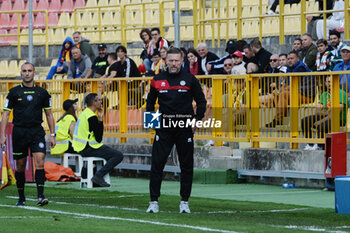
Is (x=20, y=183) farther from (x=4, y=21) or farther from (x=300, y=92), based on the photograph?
(x=4, y=21)

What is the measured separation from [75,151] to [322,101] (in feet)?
15.7

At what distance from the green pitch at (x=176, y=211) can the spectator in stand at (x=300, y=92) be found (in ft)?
4.16

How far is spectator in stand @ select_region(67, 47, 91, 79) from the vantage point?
23719 millimetres

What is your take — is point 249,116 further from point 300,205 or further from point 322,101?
point 300,205

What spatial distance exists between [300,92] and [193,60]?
12.3 feet

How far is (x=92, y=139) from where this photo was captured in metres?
17.6

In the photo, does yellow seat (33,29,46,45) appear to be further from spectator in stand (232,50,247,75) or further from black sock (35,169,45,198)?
black sock (35,169,45,198)

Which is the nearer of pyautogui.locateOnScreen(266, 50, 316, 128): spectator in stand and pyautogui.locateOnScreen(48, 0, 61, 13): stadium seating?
pyautogui.locateOnScreen(266, 50, 316, 128): spectator in stand

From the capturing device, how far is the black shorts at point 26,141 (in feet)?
45.5

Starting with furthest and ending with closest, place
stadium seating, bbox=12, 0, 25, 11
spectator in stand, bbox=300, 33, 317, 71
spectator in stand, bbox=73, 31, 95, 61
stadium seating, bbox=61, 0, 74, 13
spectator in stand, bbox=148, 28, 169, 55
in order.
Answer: stadium seating, bbox=12, 0, 25, 11
stadium seating, bbox=61, 0, 74, 13
spectator in stand, bbox=73, 31, 95, 61
spectator in stand, bbox=148, 28, 169, 55
spectator in stand, bbox=300, 33, 317, 71

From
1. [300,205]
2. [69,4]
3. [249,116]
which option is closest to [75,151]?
[249,116]

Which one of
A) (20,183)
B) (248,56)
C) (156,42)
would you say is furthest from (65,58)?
(20,183)

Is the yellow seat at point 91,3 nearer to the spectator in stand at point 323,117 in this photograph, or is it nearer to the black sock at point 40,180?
the spectator in stand at point 323,117

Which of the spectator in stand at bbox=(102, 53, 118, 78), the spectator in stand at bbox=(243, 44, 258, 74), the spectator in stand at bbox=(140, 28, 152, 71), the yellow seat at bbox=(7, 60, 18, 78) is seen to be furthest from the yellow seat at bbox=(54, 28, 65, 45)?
the spectator in stand at bbox=(243, 44, 258, 74)
